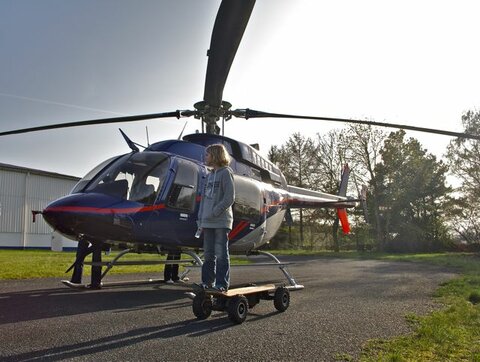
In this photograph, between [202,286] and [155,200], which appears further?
[155,200]

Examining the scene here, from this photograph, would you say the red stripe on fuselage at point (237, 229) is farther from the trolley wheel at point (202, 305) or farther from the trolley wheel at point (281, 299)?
the trolley wheel at point (202, 305)

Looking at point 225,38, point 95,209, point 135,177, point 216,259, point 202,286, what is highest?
point 225,38

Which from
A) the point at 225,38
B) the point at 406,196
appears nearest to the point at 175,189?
the point at 225,38

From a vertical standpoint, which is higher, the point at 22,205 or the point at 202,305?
the point at 22,205

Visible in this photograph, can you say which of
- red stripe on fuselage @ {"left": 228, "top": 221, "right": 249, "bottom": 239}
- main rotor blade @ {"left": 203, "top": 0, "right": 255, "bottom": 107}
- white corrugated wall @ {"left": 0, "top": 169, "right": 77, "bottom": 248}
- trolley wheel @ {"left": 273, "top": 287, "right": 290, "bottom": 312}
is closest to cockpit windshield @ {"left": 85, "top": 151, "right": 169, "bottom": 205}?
main rotor blade @ {"left": 203, "top": 0, "right": 255, "bottom": 107}

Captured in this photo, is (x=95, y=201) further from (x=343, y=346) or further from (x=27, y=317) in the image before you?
(x=343, y=346)

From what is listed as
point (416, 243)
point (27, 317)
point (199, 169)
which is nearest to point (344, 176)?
point (199, 169)

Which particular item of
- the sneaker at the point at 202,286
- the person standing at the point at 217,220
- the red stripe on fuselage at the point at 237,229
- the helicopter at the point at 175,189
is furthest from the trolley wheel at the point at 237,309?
the red stripe on fuselage at the point at 237,229

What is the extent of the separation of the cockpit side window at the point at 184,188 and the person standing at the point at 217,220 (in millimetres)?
2062

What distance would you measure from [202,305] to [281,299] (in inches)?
56.4

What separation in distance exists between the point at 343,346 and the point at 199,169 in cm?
448

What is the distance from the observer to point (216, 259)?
5.07m

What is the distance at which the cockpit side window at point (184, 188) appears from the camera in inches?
281

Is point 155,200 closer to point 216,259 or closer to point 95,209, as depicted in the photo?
point 95,209
